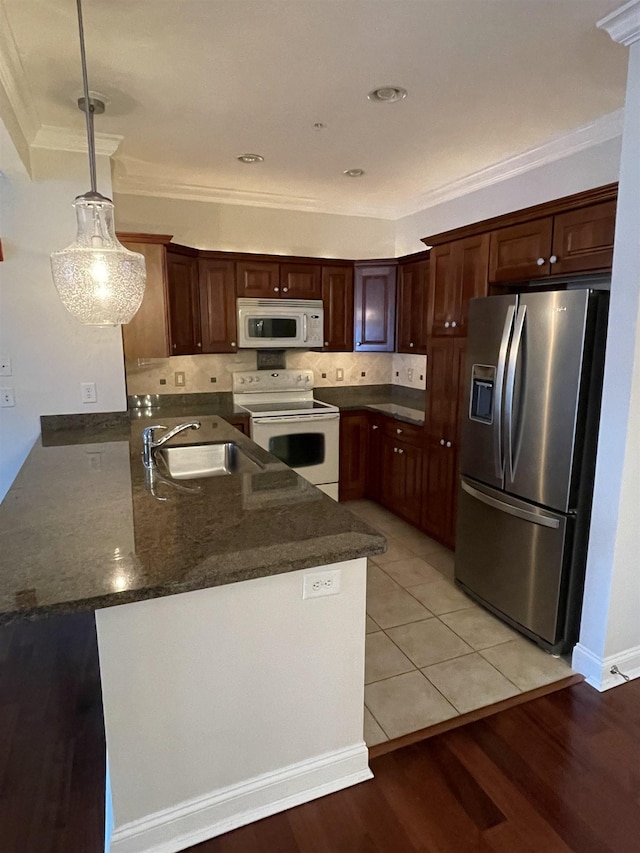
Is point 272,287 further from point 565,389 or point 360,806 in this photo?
point 360,806

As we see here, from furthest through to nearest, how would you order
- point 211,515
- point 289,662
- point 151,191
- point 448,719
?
point 151,191 < point 448,719 < point 211,515 < point 289,662

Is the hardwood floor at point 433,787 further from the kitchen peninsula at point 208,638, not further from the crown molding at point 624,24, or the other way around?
the crown molding at point 624,24

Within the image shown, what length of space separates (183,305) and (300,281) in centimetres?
102

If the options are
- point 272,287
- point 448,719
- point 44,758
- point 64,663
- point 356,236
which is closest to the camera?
point 44,758

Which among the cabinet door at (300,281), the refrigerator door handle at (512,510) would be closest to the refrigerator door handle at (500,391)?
the refrigerator door handle at (512,510)

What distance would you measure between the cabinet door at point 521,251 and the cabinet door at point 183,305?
2.14 meters

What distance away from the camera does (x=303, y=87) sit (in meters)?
2.30

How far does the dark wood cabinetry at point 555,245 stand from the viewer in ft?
7.51

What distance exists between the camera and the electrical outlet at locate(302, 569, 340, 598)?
1518 millimetres

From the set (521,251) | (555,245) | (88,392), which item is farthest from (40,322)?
(555,245)

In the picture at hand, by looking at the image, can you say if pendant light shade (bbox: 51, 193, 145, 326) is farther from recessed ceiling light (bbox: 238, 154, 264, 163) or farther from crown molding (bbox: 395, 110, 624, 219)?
crown molding (bbox: 395, 110, 624, 219)

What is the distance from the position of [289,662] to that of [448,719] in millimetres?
866

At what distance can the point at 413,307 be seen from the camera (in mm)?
4070

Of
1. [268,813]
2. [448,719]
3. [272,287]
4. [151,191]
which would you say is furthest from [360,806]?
[151,191]
